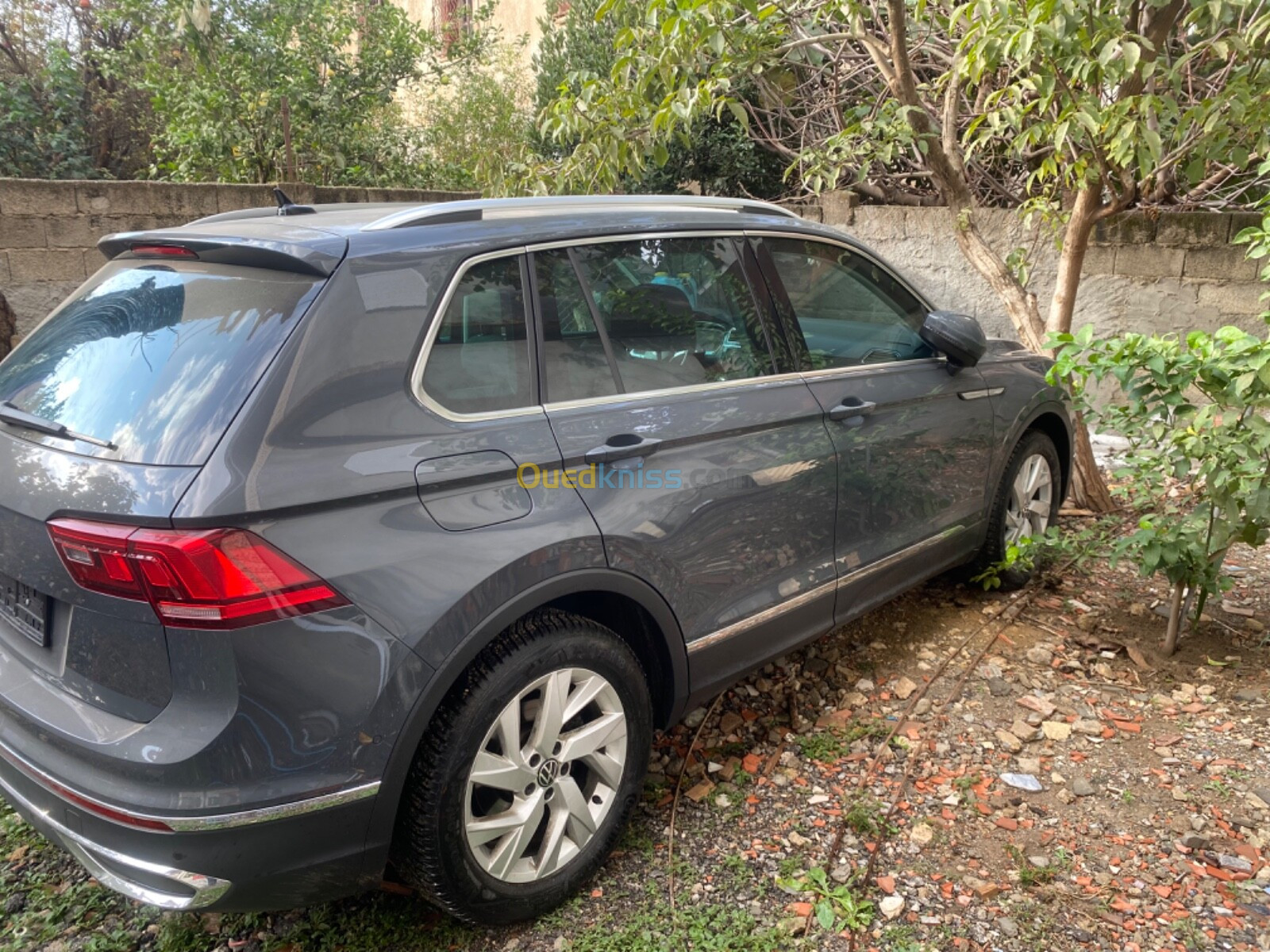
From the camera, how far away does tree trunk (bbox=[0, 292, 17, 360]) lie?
221 inches

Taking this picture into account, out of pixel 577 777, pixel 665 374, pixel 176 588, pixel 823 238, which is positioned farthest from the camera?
pixel 823 238

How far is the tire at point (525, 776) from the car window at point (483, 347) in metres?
0.56

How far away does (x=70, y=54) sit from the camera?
27.3 ft

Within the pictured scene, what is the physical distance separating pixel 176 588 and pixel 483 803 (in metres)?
0.97

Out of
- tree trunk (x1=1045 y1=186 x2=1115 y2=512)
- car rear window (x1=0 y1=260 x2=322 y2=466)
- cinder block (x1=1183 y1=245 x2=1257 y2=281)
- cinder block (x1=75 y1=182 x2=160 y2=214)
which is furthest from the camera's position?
cinder block (x1=1183 y1=245 x2=1257 y2=281)

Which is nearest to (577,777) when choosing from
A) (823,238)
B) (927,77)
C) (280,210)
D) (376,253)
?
(376,253)

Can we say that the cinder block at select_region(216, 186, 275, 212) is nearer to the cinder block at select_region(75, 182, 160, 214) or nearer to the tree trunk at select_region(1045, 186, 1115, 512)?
the cinder block at select_region(75, 182, 160, 214)

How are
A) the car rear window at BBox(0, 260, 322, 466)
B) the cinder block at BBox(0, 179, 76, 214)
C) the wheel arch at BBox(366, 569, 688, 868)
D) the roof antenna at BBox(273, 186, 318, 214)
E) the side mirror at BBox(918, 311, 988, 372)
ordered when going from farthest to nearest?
the cinder block at BBox(0, 179, 76, 214) < the side mirror at BBox(918, 311, 988, 372) < the roof antenna at BBox(273, 186, 318, 214) < the wheel arch at BBox(366, 569, 688, 868) < the car rear window at BBox(0, 260, 322, 466)

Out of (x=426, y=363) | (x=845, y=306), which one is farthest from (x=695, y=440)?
(x=845, y=306)

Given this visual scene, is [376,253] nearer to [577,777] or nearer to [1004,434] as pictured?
[577,777]

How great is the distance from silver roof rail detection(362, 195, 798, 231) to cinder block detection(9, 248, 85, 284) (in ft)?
13.6

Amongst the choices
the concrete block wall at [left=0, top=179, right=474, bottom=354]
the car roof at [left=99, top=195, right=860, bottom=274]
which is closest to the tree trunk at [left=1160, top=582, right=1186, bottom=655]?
the car roof at [left=99, top=195, right=860, bottom=274]

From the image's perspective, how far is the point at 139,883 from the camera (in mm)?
1953

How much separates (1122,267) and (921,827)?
4979mm
